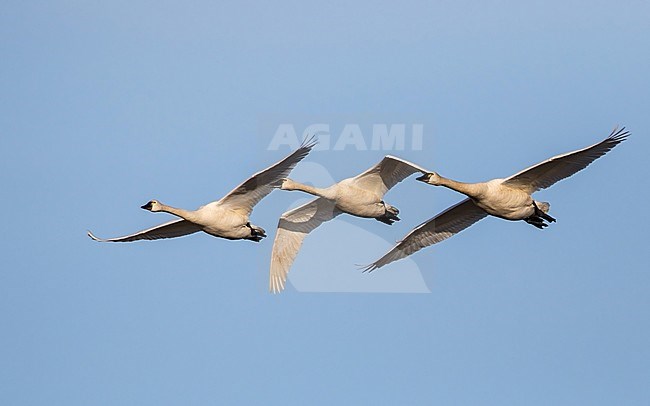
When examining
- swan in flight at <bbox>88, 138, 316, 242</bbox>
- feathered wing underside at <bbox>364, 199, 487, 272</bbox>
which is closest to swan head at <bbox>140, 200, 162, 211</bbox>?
swan in flight at <bbox>88, 138, 316, 242</bbox>

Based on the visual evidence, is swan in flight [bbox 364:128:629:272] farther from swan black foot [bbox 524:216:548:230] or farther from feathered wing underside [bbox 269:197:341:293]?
feathered wing underside [bbox 269:197:341:293]

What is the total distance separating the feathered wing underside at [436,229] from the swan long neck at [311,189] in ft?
10.3

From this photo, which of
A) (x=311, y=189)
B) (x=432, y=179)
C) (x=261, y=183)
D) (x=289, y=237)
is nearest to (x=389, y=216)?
(x=311, y=189)

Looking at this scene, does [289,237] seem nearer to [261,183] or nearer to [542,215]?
[261,183]

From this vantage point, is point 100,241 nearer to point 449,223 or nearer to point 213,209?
point 213,209

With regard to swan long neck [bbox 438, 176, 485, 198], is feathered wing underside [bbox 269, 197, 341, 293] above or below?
below

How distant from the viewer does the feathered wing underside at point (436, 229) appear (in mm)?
55969

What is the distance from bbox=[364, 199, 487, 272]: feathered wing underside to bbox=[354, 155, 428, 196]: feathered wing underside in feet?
5.34

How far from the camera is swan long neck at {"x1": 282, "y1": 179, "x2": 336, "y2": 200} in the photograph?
180 feet

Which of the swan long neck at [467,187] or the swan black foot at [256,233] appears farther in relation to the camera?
the swan black foot at [256,233]

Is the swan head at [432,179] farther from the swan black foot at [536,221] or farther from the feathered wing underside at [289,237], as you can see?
the feathered wing underside at [289,237]

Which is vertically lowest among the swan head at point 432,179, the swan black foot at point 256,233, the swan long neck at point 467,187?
the swan black foot at point 256,233

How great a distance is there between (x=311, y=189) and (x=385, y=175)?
204 cm

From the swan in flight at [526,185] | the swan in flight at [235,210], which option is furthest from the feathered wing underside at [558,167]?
the swan in flight at [235,210]
